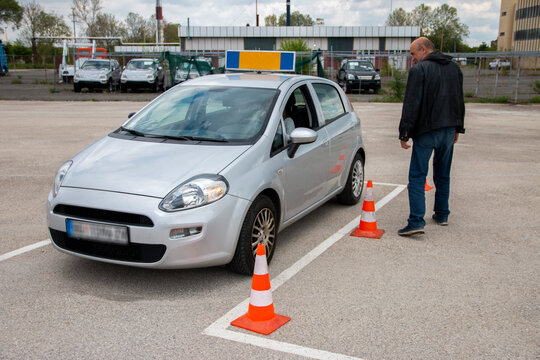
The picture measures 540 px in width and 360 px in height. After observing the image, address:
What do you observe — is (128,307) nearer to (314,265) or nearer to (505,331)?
(314,265)

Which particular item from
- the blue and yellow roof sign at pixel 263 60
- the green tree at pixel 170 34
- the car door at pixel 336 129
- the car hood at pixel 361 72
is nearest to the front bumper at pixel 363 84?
the car hood at pixel 361 72

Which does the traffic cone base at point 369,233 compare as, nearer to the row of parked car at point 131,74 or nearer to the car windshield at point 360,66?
the row of parked car at point 131,74

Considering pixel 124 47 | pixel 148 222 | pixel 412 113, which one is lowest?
A: pixel 148 222

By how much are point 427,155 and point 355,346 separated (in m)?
2.75

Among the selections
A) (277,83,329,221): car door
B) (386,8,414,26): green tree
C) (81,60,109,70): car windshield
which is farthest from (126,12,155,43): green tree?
(277,83,329,221): car door

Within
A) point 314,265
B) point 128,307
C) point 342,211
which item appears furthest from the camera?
point 342,211

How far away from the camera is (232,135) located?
477 centimetres

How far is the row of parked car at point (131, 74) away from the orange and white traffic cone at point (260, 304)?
2438 cm

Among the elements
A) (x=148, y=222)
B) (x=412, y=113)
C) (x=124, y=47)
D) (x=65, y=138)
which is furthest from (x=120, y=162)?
(x=124, y=47)

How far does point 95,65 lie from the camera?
27734 millimetres

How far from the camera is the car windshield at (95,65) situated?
2752 cm

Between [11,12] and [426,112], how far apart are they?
86.5m

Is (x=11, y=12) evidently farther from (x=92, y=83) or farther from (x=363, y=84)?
(x=363, y=84)

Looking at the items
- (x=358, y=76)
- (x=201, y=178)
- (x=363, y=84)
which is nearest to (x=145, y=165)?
(x=201, y=178)
